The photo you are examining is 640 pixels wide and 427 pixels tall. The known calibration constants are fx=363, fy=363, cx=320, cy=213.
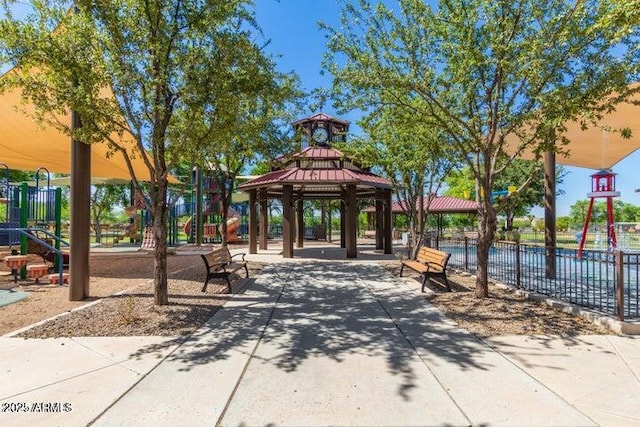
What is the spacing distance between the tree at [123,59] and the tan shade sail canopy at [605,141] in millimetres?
8017

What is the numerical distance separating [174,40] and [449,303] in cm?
733

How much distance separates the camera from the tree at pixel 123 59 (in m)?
5.84

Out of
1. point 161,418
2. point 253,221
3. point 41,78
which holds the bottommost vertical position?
point 161,418

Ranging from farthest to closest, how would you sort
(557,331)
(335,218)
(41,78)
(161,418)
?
1. (335,218)
2. (41,78)
3. (557,331)
4. (161,418)

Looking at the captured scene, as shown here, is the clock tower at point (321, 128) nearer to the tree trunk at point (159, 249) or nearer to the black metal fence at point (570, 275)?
the black metal fence at point (570, 275)

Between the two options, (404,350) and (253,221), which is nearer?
(404,350)

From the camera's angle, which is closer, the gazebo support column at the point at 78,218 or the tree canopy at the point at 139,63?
the tree canopy at the point at 139,63

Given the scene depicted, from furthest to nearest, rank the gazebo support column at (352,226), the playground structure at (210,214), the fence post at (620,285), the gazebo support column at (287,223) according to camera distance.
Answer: the playground structure at (210,214) → the gazebo support column at (287,223) → the gazebo support column at (352,226) → the fence post at (620,285)

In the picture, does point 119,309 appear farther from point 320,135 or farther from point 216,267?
point 320,135

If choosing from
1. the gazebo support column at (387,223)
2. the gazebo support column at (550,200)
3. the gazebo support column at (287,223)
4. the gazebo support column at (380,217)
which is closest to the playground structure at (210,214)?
the gazebo support column at (287,223)

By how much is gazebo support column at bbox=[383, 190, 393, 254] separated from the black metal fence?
3.71 metres

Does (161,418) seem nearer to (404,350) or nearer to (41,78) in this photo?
(404,350)

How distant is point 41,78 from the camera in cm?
645

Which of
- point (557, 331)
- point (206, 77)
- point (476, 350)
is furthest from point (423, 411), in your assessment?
point (206, 77)
